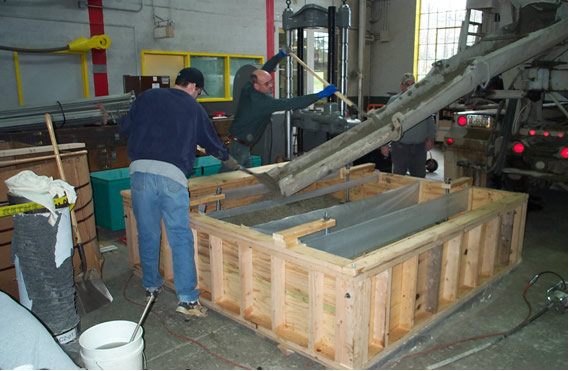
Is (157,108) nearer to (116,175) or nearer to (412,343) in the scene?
(412,343)

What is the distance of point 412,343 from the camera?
2.84m

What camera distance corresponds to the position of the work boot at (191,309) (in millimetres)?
3170

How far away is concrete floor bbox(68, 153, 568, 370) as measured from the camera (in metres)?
2.68

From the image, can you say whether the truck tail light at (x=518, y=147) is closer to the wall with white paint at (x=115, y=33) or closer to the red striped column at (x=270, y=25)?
the wall with white paint at (x=115, y=33)

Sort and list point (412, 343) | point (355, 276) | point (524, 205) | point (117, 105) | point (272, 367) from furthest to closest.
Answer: point (117, 105) < point (524, 205) < point (412, 343) < point (272, 367) < point (355, 276)

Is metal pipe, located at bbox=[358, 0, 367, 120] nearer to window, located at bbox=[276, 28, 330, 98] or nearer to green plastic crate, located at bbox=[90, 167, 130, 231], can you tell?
window, located at bbox=[276, 28, 330, 98]

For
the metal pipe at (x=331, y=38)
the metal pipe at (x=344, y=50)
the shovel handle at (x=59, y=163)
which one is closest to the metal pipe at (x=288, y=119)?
the metal pipe at (x=331, y=38)

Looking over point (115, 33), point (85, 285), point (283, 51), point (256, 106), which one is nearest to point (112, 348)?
point (85, 285)

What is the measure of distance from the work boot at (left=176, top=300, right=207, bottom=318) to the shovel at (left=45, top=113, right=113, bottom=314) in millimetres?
607

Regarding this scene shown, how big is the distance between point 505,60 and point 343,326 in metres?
2.66

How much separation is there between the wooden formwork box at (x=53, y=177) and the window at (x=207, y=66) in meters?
4.91

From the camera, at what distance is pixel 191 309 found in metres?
3.18

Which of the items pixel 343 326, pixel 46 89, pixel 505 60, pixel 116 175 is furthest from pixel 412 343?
pixel 46 89

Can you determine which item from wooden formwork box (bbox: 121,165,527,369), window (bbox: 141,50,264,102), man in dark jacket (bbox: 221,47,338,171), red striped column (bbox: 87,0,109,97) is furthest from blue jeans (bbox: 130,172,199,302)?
window (bbox: 141,50,264,102)
